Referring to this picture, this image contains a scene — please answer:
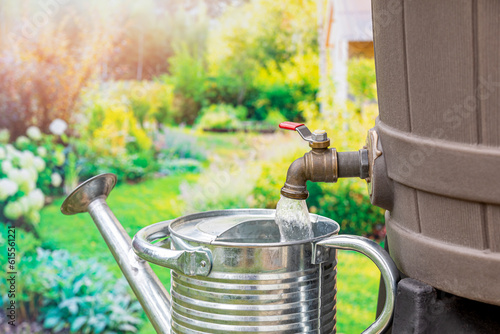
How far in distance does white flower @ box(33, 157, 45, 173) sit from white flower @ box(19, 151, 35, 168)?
21mm

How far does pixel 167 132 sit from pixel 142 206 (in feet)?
1.78

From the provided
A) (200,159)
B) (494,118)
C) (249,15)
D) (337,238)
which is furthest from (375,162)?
(249,15)

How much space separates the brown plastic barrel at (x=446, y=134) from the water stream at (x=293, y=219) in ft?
0.74

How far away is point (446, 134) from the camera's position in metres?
0.88

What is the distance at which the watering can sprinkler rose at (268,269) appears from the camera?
1072 millimetres

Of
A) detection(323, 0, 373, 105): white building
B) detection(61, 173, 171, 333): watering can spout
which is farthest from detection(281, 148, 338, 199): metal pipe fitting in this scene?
detection(323, 0, 373, 105): white building

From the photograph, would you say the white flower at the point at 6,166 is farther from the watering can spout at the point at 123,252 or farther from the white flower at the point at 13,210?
the watering can spout at the point at 123,252

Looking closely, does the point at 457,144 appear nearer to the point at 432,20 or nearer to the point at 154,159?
the point at 432,20

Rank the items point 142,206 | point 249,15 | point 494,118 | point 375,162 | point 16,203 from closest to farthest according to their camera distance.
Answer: point 494,118 → point 375,162 → point 16,203 → point 142,206 → point 249,15

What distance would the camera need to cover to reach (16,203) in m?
3.34

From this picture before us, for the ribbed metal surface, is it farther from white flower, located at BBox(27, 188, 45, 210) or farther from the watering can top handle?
white flower, located at BBox(27, 188, 45, 210)

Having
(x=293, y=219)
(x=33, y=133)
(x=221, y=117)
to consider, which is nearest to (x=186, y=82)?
(x=221, y=117)

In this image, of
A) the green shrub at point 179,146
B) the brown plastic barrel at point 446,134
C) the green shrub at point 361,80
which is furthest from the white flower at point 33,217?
the brown plastic barrel at point 446,134

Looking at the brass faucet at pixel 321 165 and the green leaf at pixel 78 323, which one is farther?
the green leaf at pixel 78 323
